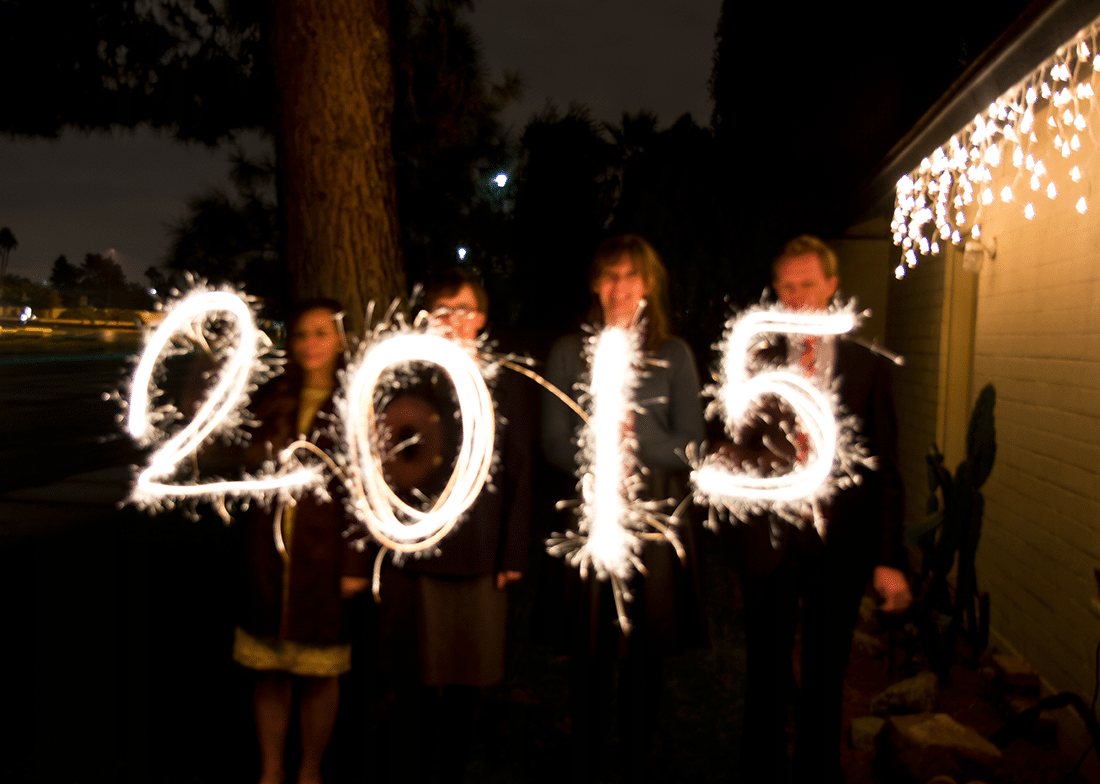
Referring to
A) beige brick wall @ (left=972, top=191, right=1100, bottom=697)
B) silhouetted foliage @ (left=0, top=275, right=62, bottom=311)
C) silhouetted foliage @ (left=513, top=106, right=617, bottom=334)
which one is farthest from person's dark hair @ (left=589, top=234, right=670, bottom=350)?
silhouetted foliage @ (left=0, top=275, right=62, bottom=311)

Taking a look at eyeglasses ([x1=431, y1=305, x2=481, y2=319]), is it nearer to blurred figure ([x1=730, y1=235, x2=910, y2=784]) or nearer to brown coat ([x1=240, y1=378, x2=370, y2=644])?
brown coat ([x1=240, y1=378, x2=370, y2=644])

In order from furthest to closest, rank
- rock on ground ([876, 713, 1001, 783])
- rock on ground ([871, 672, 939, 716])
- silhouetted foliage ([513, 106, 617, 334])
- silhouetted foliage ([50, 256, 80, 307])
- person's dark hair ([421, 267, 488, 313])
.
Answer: silhouetted foliage ([50, 256, 80, 307]) → silhouetted foliage ([513, 106, 617, 334]) → rock on ground ([871, 672, 939, 716]) → rock on ground ([876, 713, 1001, 783]) → person's dark hair ([421, 267, 488, 313])

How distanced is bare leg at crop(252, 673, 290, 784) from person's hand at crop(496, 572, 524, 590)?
864 mm

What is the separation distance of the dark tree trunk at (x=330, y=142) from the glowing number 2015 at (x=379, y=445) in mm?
1684

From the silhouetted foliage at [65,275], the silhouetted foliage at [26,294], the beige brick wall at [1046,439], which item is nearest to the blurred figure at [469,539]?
the beige brick wall at [1046,439]

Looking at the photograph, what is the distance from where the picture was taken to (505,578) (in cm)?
280

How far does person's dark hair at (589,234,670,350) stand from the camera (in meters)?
2.66

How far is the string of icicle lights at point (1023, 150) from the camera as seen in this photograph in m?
3.33

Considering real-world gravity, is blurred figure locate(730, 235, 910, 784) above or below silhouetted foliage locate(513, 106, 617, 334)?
below

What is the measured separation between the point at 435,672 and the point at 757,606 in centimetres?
116

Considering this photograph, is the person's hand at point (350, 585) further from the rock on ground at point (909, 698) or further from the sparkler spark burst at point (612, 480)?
the rock on ground at point (909, 698)

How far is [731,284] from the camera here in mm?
9070

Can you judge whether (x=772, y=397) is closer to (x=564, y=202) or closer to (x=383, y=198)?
(x=383, y=198)

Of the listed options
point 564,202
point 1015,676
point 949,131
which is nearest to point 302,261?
point 949,131
